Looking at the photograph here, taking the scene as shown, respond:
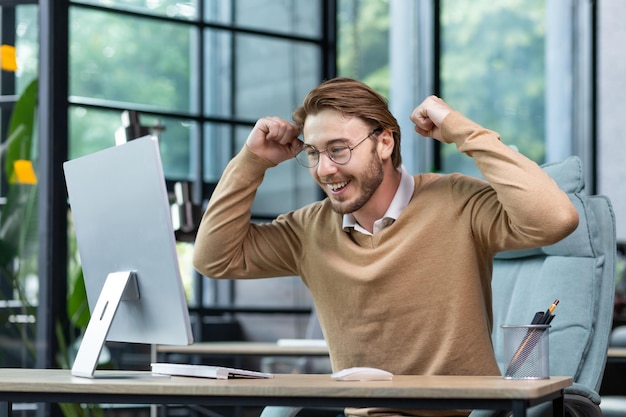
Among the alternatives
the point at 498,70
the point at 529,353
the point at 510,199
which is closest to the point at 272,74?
the point at 498,70

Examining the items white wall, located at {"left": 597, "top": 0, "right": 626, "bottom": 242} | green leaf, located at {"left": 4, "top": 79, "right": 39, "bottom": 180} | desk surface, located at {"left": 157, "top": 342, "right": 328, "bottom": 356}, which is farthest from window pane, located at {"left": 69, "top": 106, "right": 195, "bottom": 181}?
white wall, located at {"left": 597, "top": 0, "right": 626, "bottom": 242}

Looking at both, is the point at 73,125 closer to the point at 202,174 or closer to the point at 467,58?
the point at 202,174

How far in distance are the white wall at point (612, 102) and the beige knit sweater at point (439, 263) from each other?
14.1 ft

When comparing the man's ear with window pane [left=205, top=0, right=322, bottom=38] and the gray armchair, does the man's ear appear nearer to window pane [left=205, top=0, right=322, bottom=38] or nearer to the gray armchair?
the gray armchair

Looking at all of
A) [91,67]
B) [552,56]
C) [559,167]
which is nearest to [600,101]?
[552,56]

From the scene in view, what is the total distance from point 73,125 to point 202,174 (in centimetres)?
73

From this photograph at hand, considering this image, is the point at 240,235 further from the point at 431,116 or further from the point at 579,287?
the point at 579,287

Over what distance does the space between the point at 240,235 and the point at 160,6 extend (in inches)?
101

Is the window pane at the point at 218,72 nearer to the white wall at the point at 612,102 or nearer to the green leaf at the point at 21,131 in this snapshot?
the green leaf at the point at 21,131

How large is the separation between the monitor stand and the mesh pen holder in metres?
0.65

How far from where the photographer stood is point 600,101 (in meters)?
6.16

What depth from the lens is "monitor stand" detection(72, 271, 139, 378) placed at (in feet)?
5.72

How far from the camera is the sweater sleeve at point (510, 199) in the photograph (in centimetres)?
185

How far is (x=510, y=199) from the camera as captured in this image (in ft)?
6.11
